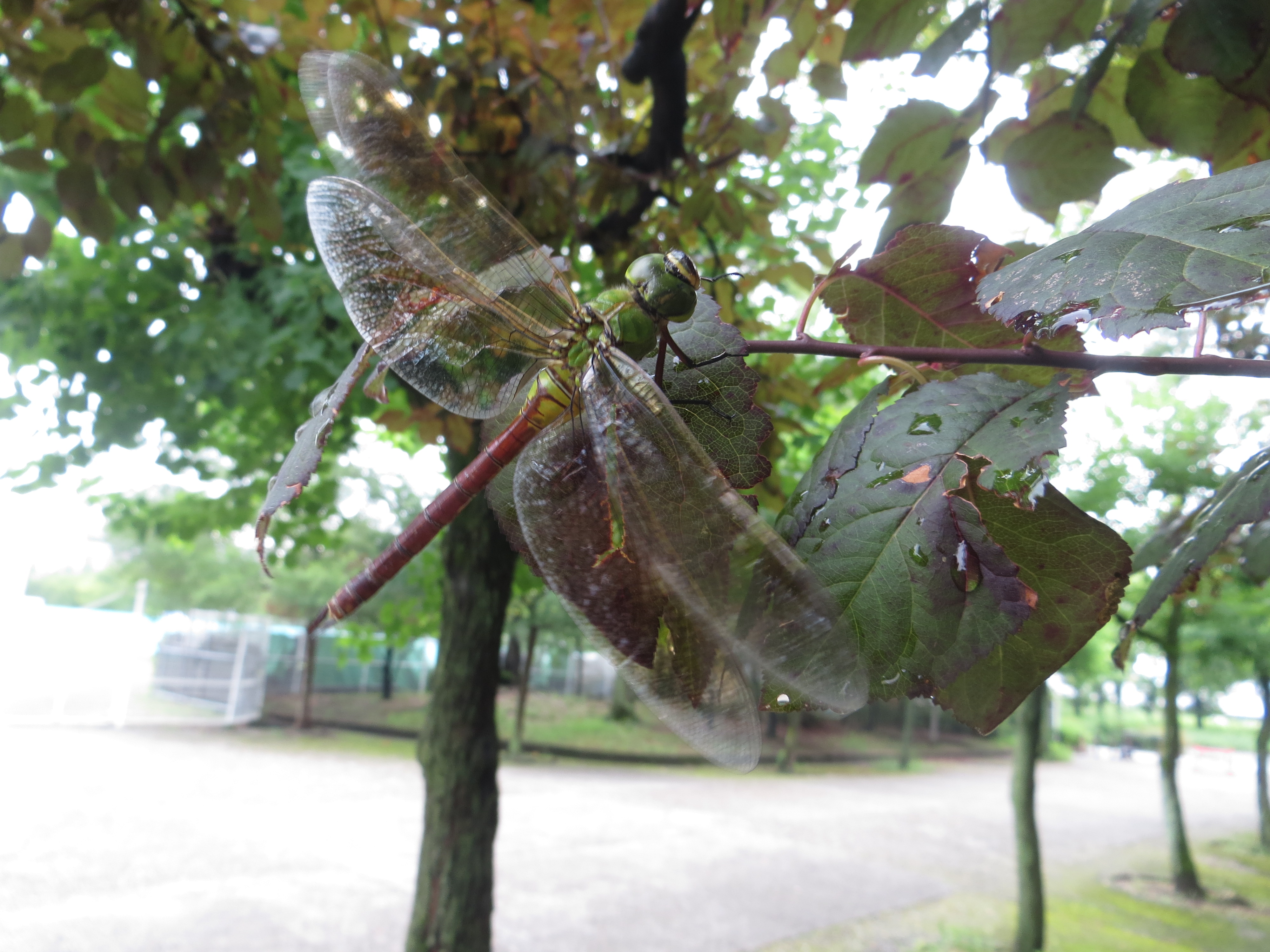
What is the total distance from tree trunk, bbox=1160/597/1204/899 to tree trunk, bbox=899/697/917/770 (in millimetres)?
8328

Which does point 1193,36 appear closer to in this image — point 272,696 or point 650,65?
point 650,65

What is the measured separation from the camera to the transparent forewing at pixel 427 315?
34.5 inches

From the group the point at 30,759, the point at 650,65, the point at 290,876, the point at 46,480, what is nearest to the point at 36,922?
the point at 290,876

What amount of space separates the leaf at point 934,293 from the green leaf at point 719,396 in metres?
0.12

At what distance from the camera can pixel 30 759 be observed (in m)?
10.4

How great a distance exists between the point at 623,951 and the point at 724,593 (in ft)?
20.4

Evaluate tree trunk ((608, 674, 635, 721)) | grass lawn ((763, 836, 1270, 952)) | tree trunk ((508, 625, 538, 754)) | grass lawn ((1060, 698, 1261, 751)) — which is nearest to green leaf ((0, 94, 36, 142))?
grass lawn ((763, 836, 1270, 952))

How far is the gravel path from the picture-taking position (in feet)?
19.3

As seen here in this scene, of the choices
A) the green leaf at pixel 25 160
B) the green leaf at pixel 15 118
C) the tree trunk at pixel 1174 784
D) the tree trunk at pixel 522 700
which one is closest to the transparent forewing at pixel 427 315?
the green leaf at pixel 15 118

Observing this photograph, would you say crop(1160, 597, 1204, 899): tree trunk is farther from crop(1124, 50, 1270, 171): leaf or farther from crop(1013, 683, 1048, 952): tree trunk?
crop(1124, 50, 1270, 171): leaf

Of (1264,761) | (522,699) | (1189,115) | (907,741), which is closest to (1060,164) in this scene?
(1189,115)

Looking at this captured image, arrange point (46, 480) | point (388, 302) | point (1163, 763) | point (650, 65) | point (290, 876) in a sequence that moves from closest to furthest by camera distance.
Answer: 1. point (388, 302)
2. point (650, 65)
3. point (46, 480)
4. point (290, 876)
5. point (1163, 763)

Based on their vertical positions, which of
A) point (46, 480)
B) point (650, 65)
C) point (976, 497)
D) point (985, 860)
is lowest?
point (985, 860)

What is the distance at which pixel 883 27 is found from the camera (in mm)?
1230
